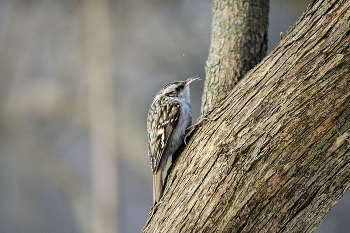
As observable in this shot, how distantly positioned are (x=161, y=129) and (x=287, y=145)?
3.59ft

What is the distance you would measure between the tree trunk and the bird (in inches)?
23.7

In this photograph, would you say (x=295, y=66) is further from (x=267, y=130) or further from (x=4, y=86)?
(x=4, y=86)

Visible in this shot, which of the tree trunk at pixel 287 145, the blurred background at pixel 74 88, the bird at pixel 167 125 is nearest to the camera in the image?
the tree trunk at pixel 287 145

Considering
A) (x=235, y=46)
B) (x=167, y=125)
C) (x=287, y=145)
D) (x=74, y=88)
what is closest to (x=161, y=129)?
(x=167, y=125)

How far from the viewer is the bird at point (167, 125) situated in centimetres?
235

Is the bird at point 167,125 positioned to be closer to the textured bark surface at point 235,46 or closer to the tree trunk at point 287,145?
the textured bark surface at point 235,46

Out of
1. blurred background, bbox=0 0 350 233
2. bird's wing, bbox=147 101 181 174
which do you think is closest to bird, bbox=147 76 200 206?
bird's wing, bbox=147 101 181 174

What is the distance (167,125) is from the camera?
243 centimetres

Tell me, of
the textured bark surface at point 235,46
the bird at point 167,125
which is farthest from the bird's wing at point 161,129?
the textured bark surface at point 235,46

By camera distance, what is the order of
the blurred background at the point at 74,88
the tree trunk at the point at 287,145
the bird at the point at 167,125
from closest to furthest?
the tree trunk at the point at 287,145, the bird at the point at 167,125, the blurred background at the point at 74,88

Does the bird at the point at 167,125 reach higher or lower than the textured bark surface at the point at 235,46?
lower

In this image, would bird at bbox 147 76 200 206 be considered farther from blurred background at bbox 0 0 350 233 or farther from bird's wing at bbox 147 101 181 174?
blurred background at bbox 0 0 350 233

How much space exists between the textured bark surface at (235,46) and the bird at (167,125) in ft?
0.59

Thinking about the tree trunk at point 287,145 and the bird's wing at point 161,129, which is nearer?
the tree trunk at point 287,145
